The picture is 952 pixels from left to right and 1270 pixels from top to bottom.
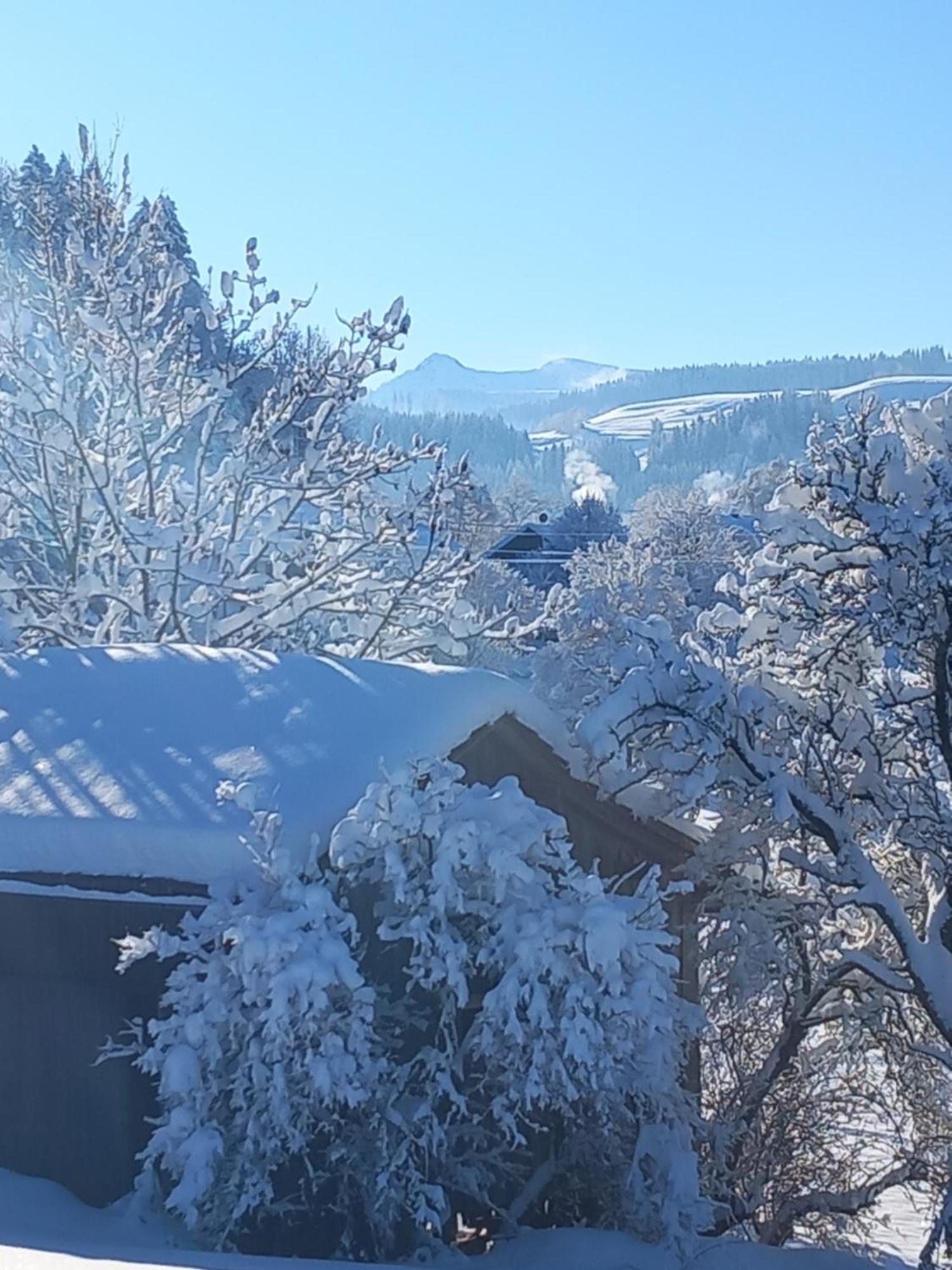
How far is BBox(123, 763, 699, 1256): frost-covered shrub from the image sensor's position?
15.3 ft

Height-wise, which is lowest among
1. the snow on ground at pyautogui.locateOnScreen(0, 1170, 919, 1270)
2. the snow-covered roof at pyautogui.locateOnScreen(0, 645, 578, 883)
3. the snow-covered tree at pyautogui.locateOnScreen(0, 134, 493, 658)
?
the snow on ground at pyautogui.locateOnScreen(0, 1170, 919, 1270)

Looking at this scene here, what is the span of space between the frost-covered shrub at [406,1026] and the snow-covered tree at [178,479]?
6.08 m

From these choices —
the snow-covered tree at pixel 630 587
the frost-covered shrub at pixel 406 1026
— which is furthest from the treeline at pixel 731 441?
the frost-covered shrub at pixel 406 1026

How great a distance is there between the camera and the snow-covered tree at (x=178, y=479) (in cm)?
1130

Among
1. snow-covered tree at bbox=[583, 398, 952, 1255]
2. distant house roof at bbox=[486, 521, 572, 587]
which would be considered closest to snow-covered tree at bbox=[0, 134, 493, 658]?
snow-covered tree at bbox=[583, 398, 952, 1255]

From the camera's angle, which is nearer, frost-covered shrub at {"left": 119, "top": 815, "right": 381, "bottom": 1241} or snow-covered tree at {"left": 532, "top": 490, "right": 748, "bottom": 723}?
frost-covered shrub at {"left": 119, "top": 815, "right": 381, "bottom": 1241}

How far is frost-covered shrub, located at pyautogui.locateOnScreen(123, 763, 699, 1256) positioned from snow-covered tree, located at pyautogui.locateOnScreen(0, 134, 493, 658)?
608cm

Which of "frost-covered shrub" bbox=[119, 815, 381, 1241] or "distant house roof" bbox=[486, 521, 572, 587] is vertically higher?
"frost-covered shrub" bbox=[119, 815, 381, 1241]

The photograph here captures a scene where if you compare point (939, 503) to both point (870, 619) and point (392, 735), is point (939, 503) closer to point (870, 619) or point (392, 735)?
point (870, 619)

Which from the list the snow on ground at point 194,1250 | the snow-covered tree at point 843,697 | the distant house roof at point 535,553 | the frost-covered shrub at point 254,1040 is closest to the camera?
the snow on ground at point 194,1250

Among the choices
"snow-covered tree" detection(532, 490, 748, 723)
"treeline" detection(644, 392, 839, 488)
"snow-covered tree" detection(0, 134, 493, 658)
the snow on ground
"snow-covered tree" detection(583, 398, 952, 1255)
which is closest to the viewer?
the snow on ground

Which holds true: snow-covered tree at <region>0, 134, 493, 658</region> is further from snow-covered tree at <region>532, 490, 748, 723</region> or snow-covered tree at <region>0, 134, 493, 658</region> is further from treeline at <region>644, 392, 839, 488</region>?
treeline at <region>644, 392, 839, 488</region>

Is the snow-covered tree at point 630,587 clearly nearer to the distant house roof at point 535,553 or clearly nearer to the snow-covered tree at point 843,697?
the distant house roof at point 535,553

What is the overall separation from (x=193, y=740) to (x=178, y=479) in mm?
7787
